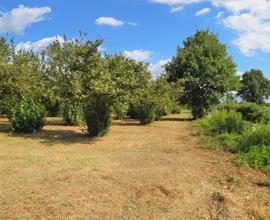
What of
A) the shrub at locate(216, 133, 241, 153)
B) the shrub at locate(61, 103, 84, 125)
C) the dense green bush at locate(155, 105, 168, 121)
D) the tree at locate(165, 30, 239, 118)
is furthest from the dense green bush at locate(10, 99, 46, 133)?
the tree at locate(165, 30, 239, 118)

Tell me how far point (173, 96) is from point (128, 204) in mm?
21879

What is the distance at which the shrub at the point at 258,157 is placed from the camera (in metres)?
11.4

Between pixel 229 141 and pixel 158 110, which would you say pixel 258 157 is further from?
pixel 158 110

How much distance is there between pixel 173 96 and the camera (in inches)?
1150

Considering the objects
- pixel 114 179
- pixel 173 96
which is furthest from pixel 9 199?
pixel 173 96

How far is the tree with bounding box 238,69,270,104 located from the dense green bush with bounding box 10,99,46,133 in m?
54.7

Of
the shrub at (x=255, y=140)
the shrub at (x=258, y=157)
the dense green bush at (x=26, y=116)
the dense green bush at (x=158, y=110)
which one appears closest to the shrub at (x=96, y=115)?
the dense green bush at (x=26, y=116)

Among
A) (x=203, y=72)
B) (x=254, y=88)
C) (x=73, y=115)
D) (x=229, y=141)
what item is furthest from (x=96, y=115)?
(x=254, y=88)

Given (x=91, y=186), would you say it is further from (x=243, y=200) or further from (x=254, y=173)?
(x=254, y=173)

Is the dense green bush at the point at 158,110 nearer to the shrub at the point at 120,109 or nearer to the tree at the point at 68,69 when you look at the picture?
the shrub at the point at 120,109

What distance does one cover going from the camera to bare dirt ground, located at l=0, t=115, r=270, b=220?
7.29 metres

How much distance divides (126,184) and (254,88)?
63312mm

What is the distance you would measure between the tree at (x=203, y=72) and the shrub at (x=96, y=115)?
1563 cm

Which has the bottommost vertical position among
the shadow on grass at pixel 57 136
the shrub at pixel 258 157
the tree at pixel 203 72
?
the shrub at pixel 258 157
